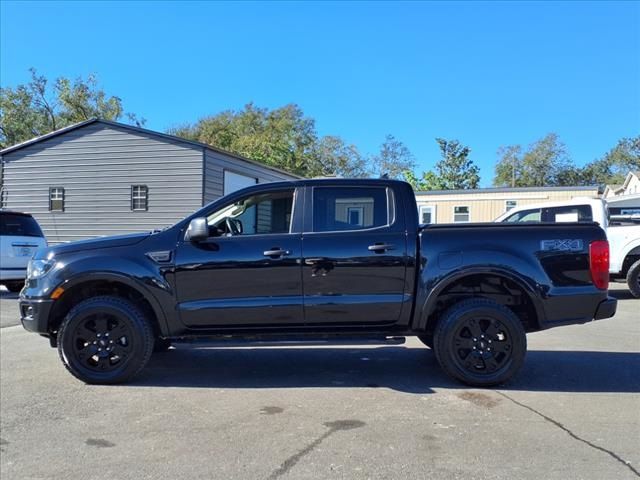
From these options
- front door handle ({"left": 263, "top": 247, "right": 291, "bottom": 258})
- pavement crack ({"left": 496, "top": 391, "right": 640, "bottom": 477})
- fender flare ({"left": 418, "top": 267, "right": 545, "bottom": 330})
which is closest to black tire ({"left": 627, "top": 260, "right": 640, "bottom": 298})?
fender flare ({"left": 418, "top": 267, "right": 545, "bottom": 330})

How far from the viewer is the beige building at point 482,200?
27.0 metres

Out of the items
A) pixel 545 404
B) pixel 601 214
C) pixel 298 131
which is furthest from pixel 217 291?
pixel 298 131

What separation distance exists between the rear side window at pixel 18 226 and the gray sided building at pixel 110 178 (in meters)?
6.00

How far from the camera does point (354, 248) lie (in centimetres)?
501

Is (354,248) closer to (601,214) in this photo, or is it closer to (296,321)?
(296,321)

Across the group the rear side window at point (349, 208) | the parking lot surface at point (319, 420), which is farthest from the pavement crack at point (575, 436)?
the rear side window at point (349, 208)

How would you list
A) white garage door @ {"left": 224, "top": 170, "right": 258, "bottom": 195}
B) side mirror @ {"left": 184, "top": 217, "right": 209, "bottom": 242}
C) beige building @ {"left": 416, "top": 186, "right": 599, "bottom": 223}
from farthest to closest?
beige building @ {"left": 416, "top": 186, "right": 599, "bottom": 223}, white garage door @ {"left": 224, "top": 170, "right": 258, "bottom": 195}, side mirror @ {"left": 184, "top": 217, "right": 209, "bottom": 242}

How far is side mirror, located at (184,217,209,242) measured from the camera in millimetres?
4859

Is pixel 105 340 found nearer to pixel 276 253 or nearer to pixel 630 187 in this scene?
pixel 276 253

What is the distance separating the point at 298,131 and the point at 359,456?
52669 mm

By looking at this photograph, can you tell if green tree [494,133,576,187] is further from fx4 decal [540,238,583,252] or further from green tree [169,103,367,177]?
fx4 decal [540,238,583,252]

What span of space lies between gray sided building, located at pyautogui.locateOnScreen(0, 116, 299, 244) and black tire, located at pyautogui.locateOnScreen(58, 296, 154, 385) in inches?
496

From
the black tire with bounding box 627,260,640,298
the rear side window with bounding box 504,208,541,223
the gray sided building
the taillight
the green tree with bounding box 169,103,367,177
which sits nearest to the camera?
the taillight

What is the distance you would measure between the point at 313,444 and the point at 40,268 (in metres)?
3.22
